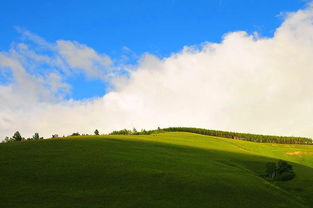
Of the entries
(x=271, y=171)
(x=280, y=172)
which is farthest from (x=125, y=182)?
(x=280, y=172)

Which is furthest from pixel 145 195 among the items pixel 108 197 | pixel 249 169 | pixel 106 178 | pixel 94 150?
pixel 249 169

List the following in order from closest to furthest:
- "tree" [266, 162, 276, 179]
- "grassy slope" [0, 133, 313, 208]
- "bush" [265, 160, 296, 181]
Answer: "grassy slope" [0, 133, 313, 208] → "bush" [265, 160, 296, 181] → "tree" [266, 162, 276, 179]

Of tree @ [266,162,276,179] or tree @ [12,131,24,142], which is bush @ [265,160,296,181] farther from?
tree @ [12,131,24,142]

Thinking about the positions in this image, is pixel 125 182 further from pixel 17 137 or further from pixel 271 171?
pixel 17 137

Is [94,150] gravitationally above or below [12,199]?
above

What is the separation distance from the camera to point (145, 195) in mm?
43781

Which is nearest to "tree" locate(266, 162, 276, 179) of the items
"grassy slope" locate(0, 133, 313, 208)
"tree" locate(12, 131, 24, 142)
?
"grassy slope" locate(0, 133, 313, 208)

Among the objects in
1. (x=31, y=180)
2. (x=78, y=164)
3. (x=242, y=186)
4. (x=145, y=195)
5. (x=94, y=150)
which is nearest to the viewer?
(x=145, y=195)

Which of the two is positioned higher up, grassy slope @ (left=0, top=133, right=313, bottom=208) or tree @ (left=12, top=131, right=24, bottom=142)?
tree @ (left=12, top=131, right=24, bottom=142)

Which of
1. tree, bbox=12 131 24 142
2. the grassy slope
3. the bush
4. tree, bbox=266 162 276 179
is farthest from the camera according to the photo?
tree, bbox=12 131 24 142

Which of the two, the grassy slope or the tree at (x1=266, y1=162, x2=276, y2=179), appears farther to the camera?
the tree at (x1=266, y1=162, x2=276, y2=179)

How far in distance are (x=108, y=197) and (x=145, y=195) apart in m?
4.52

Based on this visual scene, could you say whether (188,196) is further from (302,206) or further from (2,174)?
(2,174)

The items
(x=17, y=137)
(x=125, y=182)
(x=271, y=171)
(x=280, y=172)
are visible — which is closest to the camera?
(x=125, y=182)
